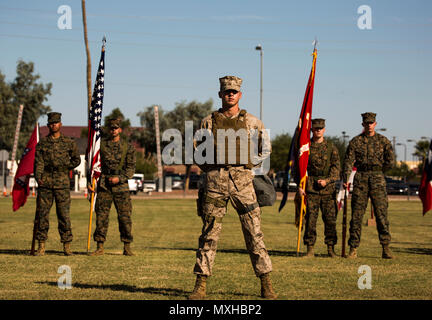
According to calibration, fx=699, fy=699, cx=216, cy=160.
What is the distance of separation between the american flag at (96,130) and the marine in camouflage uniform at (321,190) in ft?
12.5

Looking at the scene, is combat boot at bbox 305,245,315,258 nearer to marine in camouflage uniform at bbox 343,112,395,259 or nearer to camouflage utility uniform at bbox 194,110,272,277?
marine in camouflage uniform at bbox 343,112,395,259

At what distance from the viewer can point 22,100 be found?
8319 centimetres

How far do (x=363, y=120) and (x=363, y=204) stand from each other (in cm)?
145

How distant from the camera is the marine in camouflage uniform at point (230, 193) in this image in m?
7.62

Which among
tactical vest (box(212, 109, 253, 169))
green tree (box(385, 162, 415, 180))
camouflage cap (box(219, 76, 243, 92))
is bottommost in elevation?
green tree (box(385, 162, 415, 180))

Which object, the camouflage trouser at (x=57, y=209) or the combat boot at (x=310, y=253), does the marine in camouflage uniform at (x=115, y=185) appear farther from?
the combat boot at (x=310, y=253)

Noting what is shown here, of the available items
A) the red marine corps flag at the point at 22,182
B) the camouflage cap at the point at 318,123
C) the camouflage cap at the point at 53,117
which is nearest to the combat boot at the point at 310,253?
the camouflage cap at the point at 318,123

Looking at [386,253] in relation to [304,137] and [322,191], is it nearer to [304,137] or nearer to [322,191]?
[322,191]

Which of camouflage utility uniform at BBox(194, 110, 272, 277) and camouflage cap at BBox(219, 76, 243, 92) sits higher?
camouflage cap at BBox(219, 76, 243, 92)

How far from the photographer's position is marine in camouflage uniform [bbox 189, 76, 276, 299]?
7620 mm

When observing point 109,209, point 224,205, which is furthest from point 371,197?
point 224,205

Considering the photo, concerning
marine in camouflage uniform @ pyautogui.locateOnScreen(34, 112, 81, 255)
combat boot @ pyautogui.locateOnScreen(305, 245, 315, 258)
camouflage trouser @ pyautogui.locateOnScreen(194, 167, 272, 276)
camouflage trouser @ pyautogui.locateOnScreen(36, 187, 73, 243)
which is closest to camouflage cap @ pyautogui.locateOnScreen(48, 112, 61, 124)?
marine in camouflage uniform @ pyautogui.locateOnScreen(34, 112, 81, 255)

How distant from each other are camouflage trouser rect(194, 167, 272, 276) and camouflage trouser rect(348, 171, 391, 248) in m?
4.81
